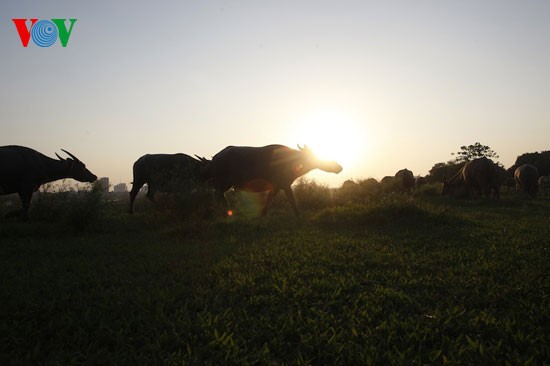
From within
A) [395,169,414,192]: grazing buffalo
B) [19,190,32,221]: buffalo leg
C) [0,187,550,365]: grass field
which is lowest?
[0,187,550,365]: grass field

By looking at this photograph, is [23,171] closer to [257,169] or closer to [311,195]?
[257,169]

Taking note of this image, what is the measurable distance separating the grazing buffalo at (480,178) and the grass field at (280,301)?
416 inches

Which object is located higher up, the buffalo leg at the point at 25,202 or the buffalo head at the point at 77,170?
the buffalo head at the point at 77,170

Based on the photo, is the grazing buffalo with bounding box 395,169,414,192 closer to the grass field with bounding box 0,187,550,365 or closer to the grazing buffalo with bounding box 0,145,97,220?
the grass field with bounding box 0,187,550,365

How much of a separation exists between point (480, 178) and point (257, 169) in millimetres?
11412

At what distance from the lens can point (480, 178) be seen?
50.6 ft

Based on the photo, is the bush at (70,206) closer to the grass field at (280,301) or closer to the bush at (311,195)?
the grass field at (280,301)

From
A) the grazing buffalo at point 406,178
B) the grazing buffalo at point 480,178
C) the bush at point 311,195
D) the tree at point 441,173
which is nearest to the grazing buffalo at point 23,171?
the bush at point 311,195

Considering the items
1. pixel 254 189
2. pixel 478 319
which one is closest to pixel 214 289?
pixel 478 319

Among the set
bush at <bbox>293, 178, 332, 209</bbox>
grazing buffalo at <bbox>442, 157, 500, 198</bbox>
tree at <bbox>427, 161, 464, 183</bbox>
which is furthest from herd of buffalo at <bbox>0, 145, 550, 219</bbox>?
tree at <bbox>427, 161, 464, 183</bbox>

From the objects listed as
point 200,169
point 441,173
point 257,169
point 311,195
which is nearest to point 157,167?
point 200,169

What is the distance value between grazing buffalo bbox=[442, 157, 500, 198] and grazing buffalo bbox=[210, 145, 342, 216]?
10164 mm

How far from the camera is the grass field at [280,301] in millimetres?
2277

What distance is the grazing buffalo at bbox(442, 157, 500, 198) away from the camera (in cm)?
1525
